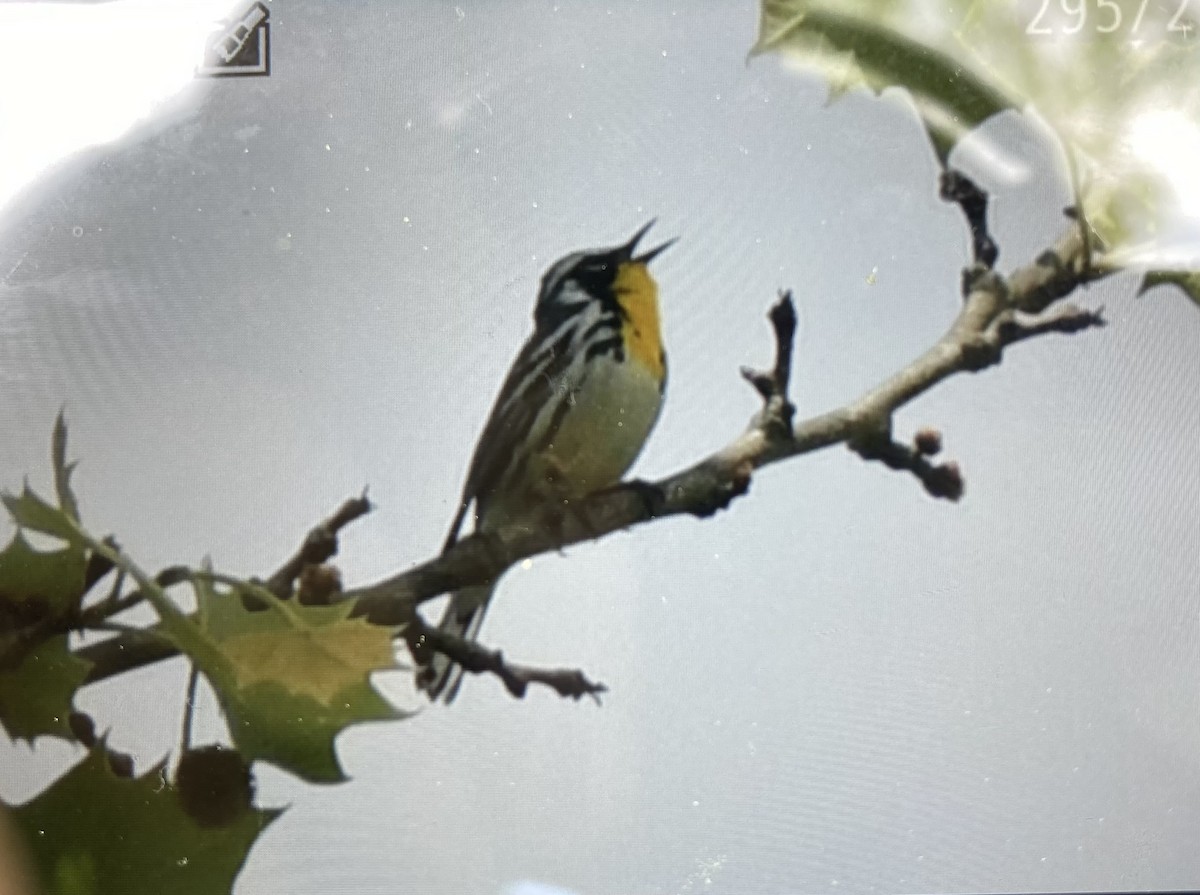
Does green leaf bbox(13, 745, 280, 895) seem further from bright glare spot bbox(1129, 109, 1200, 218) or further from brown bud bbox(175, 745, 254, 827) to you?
bright glare spot bbox(1129, 109, 1200, 218)

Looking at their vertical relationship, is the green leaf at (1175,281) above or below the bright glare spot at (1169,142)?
below

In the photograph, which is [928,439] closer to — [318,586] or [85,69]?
[318,586]

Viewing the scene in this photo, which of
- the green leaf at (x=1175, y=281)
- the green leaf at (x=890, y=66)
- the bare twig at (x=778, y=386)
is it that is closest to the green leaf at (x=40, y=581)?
the bare twig at (x=778, y=386)

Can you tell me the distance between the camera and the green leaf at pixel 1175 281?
1.74 ft

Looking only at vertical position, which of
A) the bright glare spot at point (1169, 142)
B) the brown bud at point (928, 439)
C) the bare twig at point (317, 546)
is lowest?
the brown bud at point (928, 439)

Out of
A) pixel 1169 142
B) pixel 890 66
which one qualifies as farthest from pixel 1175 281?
pixel 890 66

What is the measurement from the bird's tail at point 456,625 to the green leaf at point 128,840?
106 millimetres

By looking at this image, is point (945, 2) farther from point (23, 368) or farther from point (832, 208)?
point (23, 368)

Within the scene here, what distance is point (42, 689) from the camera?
0.53 m

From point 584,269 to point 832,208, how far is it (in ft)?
0.45

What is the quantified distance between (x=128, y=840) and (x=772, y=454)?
389 mm

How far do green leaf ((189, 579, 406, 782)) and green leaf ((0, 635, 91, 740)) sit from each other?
7 cm

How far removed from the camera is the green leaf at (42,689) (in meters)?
0.53

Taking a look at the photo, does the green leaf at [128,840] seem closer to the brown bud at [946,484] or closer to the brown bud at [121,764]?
the brown bud at [121,764]
